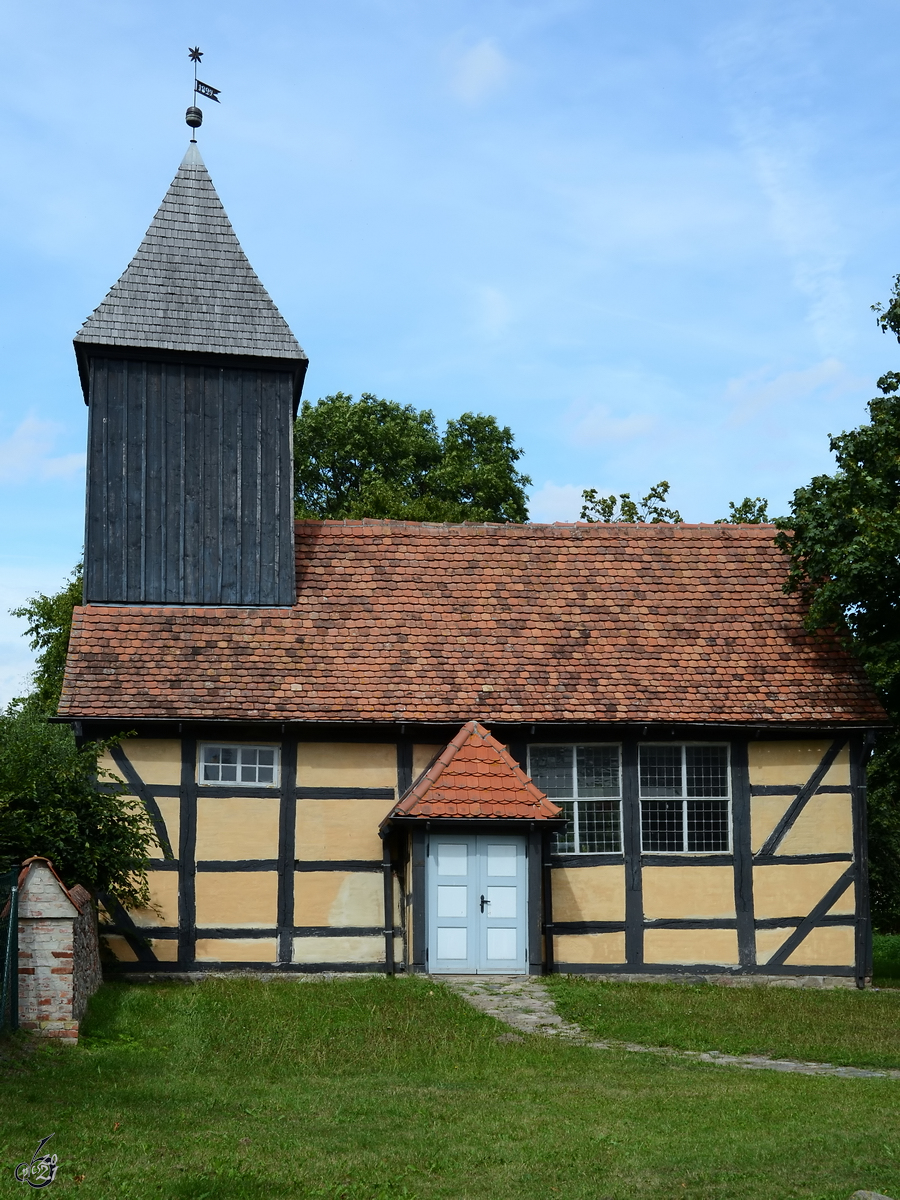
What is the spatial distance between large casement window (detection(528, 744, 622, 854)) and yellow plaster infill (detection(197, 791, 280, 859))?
3594 mm

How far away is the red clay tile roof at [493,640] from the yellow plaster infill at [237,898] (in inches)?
86.2

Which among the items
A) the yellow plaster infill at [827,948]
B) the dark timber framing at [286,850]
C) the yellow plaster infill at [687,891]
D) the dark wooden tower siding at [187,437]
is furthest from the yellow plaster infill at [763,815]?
the dark wooden tower siding at [187,437]

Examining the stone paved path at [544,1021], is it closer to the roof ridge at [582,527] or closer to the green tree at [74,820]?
the green tree at [74,820]

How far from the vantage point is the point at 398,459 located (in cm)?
3762

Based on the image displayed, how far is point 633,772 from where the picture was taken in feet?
59.7

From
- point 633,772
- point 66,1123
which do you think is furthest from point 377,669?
point 66,1123

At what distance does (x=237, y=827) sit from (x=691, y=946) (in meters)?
6.30

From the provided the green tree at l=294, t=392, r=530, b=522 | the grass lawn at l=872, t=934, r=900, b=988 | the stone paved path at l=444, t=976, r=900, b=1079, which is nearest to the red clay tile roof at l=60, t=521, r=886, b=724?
the stone paved path at l=444, t=976, r=900, b=1079

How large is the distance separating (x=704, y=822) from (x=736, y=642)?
272 cm

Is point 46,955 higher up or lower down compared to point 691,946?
higher up

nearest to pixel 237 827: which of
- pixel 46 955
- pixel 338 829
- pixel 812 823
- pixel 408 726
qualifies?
pixel 338 829

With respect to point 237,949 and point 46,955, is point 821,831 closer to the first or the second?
point 237,949

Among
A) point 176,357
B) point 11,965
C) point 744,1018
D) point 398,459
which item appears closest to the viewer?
Answer: point 11,965

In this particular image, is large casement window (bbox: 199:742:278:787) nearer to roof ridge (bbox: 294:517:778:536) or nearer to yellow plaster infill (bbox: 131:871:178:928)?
yellow plaster infill (bbox: 131:871:178:928)
